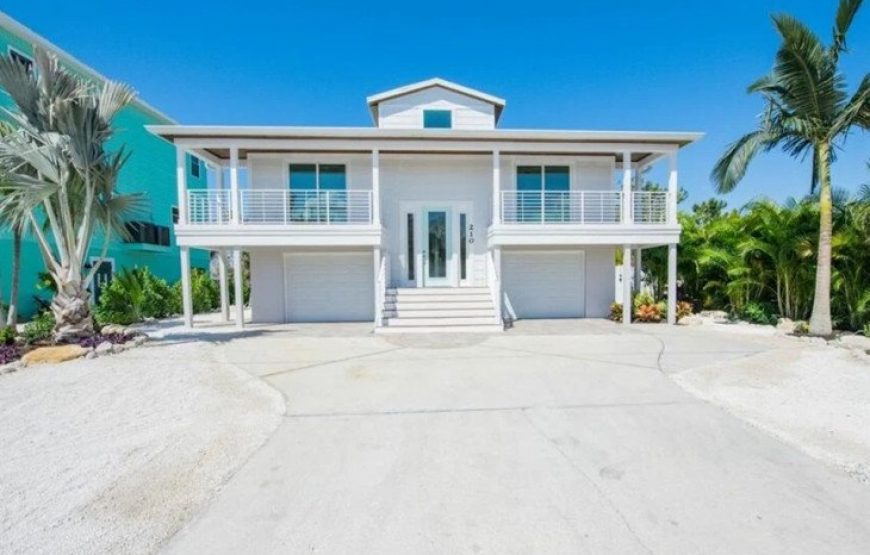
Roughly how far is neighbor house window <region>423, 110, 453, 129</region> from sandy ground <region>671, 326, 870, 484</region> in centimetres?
1071

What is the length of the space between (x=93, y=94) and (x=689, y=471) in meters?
11.9

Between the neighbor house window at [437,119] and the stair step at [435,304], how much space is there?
21.0 feet

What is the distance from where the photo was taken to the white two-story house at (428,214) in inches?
432

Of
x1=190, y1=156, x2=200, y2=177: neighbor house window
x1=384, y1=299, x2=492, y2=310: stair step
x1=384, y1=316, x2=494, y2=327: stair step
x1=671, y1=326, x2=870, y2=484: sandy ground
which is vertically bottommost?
x1=671, y1=326, x2=870, y2=484: sandy ground

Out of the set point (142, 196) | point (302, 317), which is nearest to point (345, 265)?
point (302, 317)

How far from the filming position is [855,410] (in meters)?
4.87

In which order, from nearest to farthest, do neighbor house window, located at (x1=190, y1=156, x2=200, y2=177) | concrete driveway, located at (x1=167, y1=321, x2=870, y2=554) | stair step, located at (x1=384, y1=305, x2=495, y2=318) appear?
concrete driveway, located at (x1=167, y1=321, x2=870, y2=554) < stair step, located at (x1=384, y1=305, x2=495, y2=318) < neighbor house window, located at (x1=190, y1=156, x2=200, y2=177)

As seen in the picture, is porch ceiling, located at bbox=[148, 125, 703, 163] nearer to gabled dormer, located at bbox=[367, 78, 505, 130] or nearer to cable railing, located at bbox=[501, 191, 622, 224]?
cable railing, located at bbox=[501, 191, 622, 224]

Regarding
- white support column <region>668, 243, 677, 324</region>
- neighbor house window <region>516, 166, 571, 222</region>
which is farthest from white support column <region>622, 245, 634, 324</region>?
neighbor house window <region>516, 166, 571, 222</region>

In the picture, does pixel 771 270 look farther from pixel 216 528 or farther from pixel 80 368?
pixel 80 368

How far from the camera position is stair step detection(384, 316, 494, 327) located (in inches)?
419

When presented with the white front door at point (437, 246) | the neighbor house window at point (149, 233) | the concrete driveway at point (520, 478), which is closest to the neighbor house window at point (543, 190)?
the white front door at point (437, 246)

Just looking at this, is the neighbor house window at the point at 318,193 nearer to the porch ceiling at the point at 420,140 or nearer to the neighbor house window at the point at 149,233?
the porch ceiling at the point at 420,140

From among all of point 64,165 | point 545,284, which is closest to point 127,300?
point 64,165
